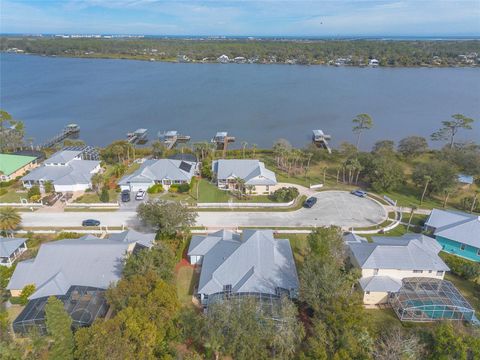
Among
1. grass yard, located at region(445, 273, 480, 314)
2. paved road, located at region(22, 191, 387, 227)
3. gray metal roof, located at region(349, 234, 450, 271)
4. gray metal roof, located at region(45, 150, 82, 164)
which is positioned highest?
gray metal roof, located at region(45, 150, 82, 164)

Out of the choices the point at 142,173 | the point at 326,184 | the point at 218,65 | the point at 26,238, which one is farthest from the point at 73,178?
the point at 218,65

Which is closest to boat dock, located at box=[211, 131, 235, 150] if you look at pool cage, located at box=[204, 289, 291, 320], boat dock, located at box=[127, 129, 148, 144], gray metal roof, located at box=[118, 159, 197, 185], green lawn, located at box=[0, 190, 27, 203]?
boat dock, located at box=[127, 129, 148, 144]

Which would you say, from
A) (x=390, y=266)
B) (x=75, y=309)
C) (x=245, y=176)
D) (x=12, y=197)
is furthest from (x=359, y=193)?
(x=12, y=197)

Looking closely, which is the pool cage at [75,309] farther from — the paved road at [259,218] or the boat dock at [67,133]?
the boat dock at [67,133]

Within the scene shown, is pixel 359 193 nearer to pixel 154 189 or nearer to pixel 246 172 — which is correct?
pixel 246 172

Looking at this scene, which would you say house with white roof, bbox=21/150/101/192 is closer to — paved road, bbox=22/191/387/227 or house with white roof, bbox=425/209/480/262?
paved road, bbox=22/191/387/227

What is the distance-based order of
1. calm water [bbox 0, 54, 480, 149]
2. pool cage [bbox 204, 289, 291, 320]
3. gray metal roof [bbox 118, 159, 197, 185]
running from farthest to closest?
1. calm water [bbox 0, 54, 480, 149]
2. gray metal roof [bbox 118, 159, 197, 185]
3. pool cage [bbox 204, 289, 291, 320]

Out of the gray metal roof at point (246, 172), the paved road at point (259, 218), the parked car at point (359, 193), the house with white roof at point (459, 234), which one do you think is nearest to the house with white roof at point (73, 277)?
the paved road at point (259, 218)

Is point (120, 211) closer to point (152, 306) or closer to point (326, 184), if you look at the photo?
point (152, 306)
